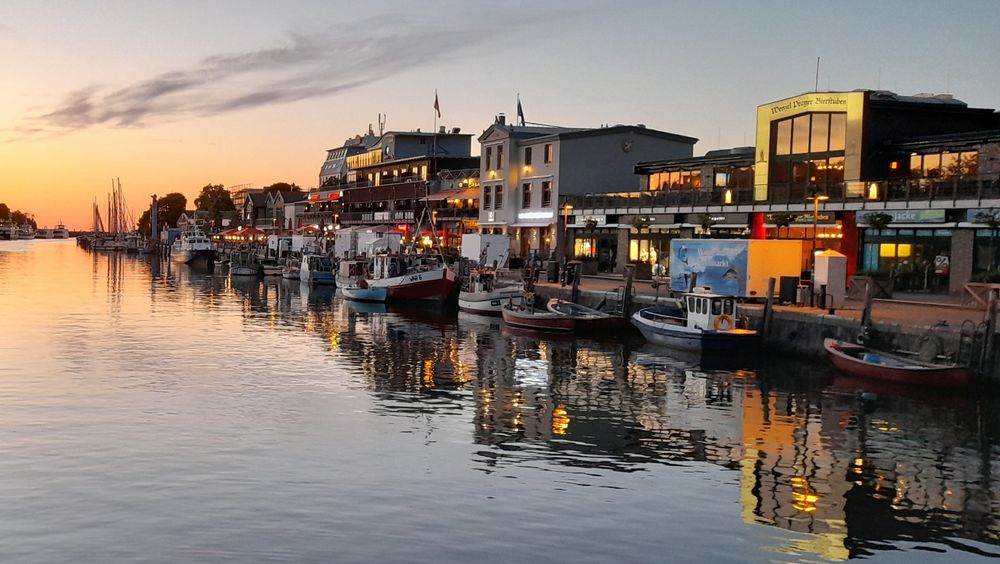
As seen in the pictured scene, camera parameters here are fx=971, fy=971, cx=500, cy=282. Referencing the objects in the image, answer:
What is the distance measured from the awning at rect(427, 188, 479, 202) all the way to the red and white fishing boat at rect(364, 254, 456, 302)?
98.8ft

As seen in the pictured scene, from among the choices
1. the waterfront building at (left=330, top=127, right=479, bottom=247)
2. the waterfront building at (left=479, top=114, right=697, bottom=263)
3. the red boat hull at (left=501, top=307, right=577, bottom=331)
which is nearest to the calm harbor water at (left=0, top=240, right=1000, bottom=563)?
the red boat hull at (left=501, top=307, right=577, bottom=331)

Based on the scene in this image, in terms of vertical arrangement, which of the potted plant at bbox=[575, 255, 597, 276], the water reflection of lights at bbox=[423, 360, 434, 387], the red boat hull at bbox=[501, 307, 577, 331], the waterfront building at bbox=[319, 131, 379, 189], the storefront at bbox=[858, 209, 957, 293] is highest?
the waterfront building at bbox=[319, 131, 379, 189]

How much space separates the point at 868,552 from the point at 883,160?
45501mm

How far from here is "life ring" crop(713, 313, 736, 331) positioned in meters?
42.0

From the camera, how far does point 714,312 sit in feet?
138

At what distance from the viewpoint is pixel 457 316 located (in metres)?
62.2

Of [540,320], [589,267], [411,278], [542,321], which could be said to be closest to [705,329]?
[542,321]

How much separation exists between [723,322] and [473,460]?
2139cm

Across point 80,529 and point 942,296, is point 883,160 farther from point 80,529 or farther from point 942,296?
point 80,529

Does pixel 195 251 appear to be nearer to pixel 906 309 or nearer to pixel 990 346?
pixel 906 309

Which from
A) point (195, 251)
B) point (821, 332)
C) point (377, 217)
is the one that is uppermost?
point (377, 217)

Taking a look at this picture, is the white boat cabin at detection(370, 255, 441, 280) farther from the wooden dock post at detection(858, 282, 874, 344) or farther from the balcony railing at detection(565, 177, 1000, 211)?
the wooden dock post at detection(858, 282, 874, 344)

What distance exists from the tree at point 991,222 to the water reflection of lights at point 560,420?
24442mm

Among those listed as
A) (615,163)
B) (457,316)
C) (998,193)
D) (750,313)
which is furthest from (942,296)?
(615,163)
